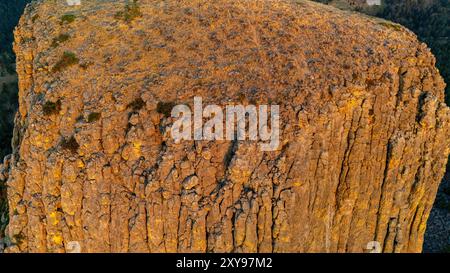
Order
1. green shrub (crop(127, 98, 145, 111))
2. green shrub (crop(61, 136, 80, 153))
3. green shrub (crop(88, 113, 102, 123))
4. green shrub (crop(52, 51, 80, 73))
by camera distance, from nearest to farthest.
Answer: green shrub (crop(61, 136, 80, 153)) → green shrub (crop(88, 113, 102, 123)) → green shrub (crop(127, 98, 145, 111)) → green shrub (crop(52, 51, 80, 73))

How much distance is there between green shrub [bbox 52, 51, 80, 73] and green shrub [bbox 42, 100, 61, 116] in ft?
9.06

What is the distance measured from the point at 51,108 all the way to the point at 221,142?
452 inches

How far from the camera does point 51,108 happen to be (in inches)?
1110

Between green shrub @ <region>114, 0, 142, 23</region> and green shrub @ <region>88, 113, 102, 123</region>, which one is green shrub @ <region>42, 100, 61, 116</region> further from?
green shrub @ <region>114, 0, 142, 23</region>

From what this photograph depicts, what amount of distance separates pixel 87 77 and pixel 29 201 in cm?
910

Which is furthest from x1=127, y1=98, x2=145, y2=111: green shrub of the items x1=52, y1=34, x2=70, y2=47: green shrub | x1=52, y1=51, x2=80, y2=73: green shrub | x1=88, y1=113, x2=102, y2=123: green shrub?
x1=52, y1=34, x2=70, y2=47: green shrub

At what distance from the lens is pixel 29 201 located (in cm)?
2852

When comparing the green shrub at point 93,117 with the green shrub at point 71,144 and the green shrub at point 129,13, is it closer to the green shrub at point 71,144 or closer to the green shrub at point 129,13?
the green shrub at point 71,144

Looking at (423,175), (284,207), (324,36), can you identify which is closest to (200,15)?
(324,36)

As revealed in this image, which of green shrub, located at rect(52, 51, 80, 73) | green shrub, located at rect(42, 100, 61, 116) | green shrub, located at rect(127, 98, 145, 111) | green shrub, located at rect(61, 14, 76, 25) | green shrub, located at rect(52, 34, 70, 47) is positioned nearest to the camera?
green shrub, located at rect(127, 98, 145, 111)

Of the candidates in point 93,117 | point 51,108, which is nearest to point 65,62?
point 51,108

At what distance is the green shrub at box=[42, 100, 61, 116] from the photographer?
92.3 ft

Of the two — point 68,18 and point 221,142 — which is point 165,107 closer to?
point 221,142

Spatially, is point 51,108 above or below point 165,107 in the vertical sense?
below
